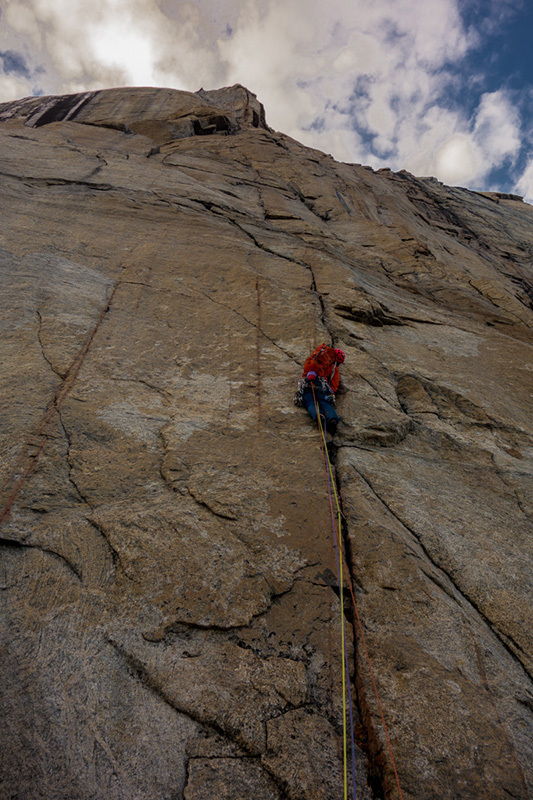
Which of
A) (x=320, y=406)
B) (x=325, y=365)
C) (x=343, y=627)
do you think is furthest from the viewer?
(x=325, y=365)

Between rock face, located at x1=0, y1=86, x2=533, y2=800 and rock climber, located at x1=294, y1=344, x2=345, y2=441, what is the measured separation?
0.75 feet

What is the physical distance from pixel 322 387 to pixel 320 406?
0.30 m

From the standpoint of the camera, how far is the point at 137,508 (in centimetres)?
390

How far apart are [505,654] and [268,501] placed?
7.81 ft

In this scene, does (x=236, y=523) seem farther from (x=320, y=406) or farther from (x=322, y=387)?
(x=322, y=387)

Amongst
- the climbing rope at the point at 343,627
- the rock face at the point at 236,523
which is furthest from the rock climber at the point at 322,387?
the climbing rope at the point at 343,627

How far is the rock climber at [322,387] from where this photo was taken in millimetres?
5508

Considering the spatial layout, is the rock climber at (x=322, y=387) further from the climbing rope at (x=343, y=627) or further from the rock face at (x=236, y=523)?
the climbing rope at (x=343, y=627)

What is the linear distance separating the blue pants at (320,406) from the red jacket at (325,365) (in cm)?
32

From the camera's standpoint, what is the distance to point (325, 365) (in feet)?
20.4

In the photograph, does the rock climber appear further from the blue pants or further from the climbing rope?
the climbing rope

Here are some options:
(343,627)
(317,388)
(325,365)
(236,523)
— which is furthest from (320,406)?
(343,627)

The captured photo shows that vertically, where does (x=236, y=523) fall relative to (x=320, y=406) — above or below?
below

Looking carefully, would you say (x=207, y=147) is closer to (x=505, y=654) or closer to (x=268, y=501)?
(x=268, y=501)
